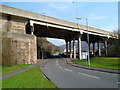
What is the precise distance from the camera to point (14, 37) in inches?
1291

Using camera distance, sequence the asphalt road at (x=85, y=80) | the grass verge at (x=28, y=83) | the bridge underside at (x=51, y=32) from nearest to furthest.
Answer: the grass verge at (x=28, y=83), the asphalt road at (x=85, y=80), the bridge underside at (x=51, y=32)

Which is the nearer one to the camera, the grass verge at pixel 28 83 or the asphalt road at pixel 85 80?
the grass verge at pixel 28 83

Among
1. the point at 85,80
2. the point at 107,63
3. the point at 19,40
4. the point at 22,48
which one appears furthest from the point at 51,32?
the point at 85,80

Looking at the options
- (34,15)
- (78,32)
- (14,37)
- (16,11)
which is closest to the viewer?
(14,37)

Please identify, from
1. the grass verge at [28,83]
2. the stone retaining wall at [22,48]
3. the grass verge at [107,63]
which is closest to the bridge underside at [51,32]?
the stone retaining wall at [22,48]

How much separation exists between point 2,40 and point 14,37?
26.5 feet

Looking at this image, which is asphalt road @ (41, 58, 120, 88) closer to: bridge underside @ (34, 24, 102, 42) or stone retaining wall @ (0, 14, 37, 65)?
stone retaining wall @ (0, 14, 37, 65)

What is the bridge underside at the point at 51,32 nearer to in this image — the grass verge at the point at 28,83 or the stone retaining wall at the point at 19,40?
the stone retaining wall at the point at 19,40

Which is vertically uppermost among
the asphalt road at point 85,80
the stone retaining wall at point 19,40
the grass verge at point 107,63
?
the stone retaining wall at point 19,40

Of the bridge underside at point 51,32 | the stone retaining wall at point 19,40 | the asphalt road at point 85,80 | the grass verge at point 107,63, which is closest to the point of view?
the asphalt road at point 85,80

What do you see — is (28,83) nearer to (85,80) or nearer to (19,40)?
(85,80)

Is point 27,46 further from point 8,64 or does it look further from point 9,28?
point 8,64

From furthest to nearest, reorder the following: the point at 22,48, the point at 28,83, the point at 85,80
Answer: the point at 22,48 < the point at 85,80 < the point at 28,83

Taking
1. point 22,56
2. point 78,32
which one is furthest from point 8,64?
point 78,32
